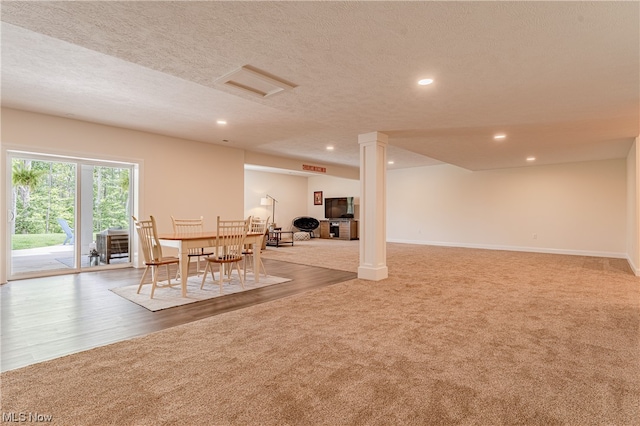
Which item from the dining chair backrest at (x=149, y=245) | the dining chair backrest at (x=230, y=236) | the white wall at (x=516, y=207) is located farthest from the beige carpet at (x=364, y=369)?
the white wall at (x=516, y=207)

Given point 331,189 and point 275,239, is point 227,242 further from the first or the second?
point 331,189

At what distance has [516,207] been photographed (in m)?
8.66

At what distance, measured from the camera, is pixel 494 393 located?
177cm

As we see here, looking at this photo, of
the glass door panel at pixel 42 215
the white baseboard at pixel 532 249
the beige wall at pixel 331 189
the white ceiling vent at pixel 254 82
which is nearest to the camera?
the white ceiling vent at pixel 254 82

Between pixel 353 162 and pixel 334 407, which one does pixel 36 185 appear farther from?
pixel 353 162

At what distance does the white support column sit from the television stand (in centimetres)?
703

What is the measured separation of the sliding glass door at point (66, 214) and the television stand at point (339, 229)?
777 centimetres

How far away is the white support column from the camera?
4.82 meters

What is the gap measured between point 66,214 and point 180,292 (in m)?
3.01

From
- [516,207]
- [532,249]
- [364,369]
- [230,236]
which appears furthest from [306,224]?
[364,369]

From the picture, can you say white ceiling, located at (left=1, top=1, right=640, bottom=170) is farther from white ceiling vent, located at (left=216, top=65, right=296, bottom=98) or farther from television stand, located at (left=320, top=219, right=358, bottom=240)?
television stand, located at (left=320, top=219, right=358, bottom=240)

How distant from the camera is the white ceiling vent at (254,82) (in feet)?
8.87

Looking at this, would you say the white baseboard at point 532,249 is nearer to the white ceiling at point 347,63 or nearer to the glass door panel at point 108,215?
the white ceiling at point 347,63

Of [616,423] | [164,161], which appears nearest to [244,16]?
[616,423]
